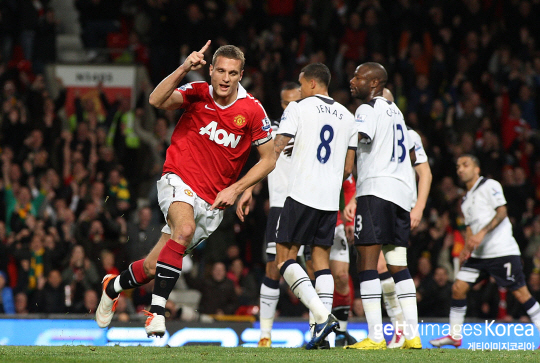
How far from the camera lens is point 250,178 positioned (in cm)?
638

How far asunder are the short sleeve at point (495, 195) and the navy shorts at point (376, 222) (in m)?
2.60

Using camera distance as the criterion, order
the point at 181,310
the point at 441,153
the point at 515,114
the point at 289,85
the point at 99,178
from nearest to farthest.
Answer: the point at 289,85 → the point at 181,310 → the point at 99,178 → the point at 441,153 → the point at 515,114

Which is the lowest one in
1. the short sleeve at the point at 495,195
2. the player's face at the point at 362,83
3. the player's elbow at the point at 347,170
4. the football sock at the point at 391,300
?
the football sock at the point at 391,300

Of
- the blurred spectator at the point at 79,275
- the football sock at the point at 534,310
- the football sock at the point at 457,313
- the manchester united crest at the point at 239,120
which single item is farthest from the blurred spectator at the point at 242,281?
the manchester united crest at the point at 239,120

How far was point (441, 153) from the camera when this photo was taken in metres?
14.7

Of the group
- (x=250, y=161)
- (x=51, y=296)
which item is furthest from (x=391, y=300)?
(x=250, y=161)

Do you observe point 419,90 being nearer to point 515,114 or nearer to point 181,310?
point 515,114

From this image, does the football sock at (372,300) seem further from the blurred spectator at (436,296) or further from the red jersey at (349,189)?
the blurred spectator at (436,296)

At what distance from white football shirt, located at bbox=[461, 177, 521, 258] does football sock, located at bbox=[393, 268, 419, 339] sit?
2.57 metres

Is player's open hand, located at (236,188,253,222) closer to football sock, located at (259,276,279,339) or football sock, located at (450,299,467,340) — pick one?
football sock, located at (259,276,279,339)

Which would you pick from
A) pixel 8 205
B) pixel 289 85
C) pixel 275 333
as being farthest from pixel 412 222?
pixel 8 205

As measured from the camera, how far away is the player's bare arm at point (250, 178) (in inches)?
245

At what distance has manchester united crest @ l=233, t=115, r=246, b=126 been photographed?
654cm

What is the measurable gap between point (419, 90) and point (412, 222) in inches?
344
